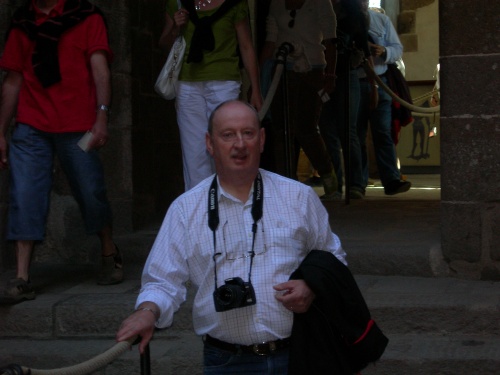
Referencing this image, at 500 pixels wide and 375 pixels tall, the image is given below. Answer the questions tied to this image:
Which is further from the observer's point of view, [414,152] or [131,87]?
[414,152]

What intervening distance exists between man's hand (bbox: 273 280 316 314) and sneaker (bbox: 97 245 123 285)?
2.99 m

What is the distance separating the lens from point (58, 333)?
5660 millimetres

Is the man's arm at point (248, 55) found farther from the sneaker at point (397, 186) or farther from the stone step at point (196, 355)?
the sneaker at point (397, 186)

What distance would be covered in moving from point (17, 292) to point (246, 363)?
8.65 feet

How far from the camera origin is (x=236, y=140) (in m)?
3.52

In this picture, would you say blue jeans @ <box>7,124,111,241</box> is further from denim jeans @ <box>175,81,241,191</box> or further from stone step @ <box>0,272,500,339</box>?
denim jeans @ <box>175,81,241,191</box>

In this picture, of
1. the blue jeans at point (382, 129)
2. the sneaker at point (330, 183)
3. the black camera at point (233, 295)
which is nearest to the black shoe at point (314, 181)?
the blue jeans at point (382, 129)

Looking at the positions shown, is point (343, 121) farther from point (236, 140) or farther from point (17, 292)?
point (236, 140)

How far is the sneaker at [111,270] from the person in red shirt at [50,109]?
9.1 inches

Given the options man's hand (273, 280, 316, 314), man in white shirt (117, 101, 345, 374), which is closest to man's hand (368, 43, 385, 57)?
man in white shirt (117, 101, 345, 374)

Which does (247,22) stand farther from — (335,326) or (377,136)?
(377,136)

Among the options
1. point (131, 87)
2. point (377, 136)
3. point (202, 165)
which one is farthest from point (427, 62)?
point (202, 165)

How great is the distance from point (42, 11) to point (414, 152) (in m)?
10.2

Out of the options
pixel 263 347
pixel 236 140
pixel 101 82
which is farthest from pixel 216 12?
pixel 263 347
